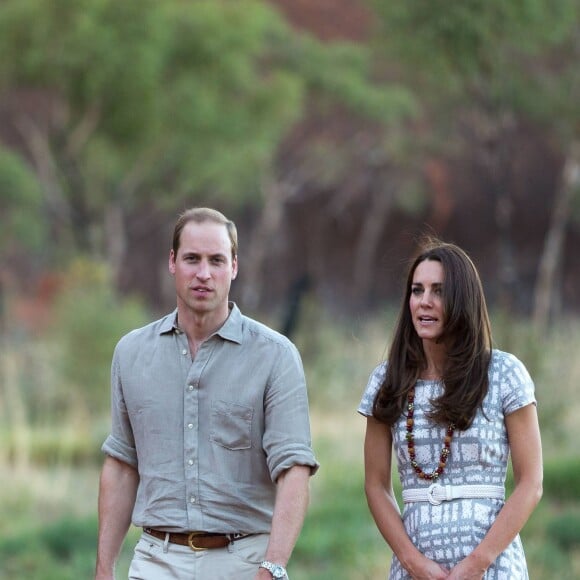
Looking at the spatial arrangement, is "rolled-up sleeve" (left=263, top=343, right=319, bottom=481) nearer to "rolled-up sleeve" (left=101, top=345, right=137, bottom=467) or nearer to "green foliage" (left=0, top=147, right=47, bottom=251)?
"rolled-up sleeve" (left=101, top=345, right=137, bottom=467)

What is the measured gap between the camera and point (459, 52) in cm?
1207

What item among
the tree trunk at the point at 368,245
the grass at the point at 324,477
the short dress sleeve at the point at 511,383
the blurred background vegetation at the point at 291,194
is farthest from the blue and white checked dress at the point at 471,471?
the tree trunk at the point at 368,245

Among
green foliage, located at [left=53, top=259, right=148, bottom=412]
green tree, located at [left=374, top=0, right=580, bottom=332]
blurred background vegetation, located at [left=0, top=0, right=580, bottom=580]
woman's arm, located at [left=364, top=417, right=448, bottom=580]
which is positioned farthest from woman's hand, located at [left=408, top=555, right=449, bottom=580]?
green foliage, located at [left=53, top=259, right=148, bottom=412]

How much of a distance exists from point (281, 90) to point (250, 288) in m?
4.13

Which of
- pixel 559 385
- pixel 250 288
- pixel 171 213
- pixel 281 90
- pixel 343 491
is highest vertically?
pixel 281 90

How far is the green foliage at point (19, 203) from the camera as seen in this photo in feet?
76.8

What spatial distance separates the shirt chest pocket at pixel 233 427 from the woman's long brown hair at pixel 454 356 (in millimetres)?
330

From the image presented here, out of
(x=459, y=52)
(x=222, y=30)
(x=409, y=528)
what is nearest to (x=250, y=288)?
(x=222, y=30)

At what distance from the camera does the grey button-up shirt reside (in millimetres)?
3279

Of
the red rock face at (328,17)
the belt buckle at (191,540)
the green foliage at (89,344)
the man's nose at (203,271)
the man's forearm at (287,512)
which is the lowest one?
the belt buckle at (191,540)

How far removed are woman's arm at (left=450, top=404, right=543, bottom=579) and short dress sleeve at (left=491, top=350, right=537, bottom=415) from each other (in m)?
0.02

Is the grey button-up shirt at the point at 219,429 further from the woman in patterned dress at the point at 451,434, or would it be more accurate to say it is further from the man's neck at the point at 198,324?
the woman in patterned dress at the point at 451,434

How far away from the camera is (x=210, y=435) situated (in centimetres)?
331

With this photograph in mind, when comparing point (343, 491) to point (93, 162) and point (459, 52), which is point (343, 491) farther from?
point (93, 162)
